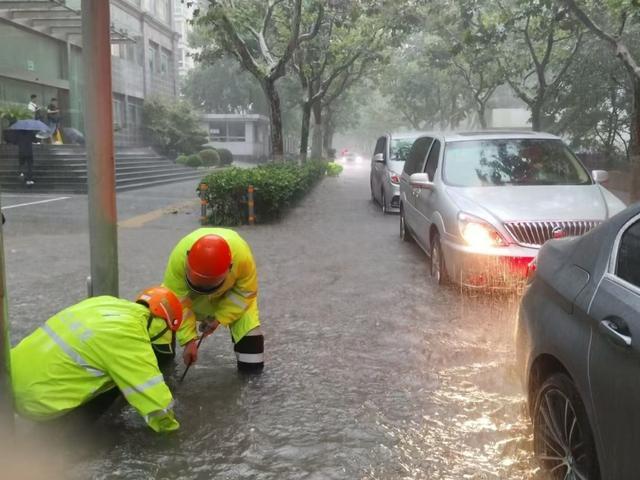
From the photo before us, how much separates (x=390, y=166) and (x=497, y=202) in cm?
771

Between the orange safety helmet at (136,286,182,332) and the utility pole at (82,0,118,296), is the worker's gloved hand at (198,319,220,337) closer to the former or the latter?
the orange safety helmet at (136,286,182,332)

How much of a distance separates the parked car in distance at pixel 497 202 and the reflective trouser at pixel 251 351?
96.0 inches

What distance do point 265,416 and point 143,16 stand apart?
117 feet

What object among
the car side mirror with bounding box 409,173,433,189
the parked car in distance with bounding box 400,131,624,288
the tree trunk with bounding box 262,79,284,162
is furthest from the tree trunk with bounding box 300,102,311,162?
the car side mirror with bounding box 409,173,433,189

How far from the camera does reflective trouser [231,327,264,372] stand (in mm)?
4445

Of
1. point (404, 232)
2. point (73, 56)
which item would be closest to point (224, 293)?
point (404, 232)

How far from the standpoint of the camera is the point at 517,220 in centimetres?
601

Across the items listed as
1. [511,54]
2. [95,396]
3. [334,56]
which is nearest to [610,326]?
[95,396]

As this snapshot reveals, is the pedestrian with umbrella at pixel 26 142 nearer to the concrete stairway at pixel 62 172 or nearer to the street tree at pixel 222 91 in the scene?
the concrete stairway at pixel 62 172

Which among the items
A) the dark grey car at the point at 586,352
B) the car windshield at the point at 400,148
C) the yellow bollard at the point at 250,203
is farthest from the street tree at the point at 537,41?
the dark grey car at the point at 586,352

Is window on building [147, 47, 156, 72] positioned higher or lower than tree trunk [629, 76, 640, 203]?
higher

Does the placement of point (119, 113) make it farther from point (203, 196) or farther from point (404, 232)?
point (404, 232)

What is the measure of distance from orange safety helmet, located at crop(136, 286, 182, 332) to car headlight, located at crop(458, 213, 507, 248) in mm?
3368

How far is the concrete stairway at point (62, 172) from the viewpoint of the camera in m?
18.2
